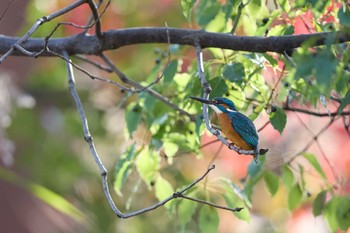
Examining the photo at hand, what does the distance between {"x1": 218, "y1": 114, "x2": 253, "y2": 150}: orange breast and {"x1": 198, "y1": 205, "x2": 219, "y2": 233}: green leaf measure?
1.12ft

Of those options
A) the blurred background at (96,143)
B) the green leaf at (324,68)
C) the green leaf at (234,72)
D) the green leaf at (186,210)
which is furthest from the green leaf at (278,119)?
the blurred background at (96,143)

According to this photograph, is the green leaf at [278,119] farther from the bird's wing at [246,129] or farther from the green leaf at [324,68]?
the green leaf at [324,68]

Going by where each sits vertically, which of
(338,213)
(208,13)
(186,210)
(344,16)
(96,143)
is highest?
(96,143)

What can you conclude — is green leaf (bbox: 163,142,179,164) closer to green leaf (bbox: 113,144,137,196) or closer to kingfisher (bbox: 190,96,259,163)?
green leaf (bbox: 113,144,137,196)

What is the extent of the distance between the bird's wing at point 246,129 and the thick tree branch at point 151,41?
0.84ft

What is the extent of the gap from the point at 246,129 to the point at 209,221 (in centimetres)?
51

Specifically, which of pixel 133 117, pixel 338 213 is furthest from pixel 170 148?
pixel 338 213

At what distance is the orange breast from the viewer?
3.34 metres

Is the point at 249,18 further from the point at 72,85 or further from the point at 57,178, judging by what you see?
the point at 57,178

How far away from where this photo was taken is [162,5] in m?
7.10

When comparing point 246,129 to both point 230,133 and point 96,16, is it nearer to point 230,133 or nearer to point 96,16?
point 230,133

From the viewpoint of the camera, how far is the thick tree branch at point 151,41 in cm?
321

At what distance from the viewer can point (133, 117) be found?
3.87 metres

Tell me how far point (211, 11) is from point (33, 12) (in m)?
2.58
